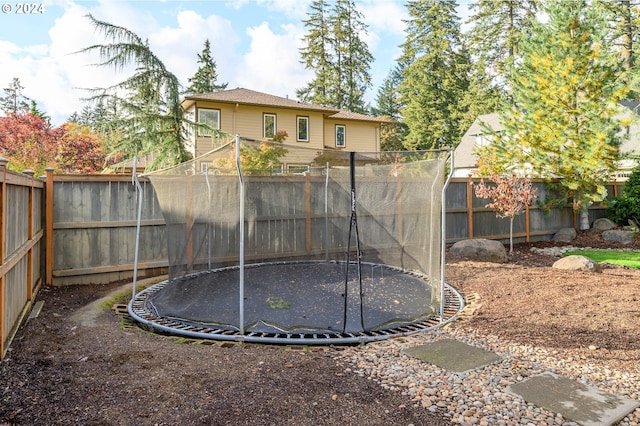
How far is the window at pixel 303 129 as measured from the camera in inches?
620

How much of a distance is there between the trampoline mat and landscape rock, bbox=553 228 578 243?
6.62m

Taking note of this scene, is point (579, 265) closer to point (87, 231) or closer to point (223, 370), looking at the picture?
point (223, 370)

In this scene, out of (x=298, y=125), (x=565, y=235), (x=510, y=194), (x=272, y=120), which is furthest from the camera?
(x=298, y=125)

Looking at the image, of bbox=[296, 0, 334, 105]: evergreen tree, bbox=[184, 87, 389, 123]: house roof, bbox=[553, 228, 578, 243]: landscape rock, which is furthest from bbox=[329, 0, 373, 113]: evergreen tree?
bbox=[553, 228, 578, 243]: landscape rock

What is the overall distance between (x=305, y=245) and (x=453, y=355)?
6.42 ft

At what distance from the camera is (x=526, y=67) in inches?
357

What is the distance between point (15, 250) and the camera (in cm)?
304

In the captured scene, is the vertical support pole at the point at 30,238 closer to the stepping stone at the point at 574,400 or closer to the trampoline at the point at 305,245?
the trampoline at the point at 305,245

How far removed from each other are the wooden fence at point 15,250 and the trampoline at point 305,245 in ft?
3.19

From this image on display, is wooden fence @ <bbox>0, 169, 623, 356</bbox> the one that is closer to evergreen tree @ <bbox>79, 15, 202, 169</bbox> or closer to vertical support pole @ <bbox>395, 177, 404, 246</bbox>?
vertical support pole @ <bbox>395, 177, 404, 246</bbox>

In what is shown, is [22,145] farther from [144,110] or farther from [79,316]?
[79,316]

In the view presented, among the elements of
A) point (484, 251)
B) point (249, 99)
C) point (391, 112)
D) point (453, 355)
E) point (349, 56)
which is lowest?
point (453, 355)

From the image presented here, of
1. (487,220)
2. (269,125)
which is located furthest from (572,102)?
(269,125)

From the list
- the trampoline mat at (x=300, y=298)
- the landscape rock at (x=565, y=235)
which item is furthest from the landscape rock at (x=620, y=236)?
the trampoline mat at (x=300, y=298)
